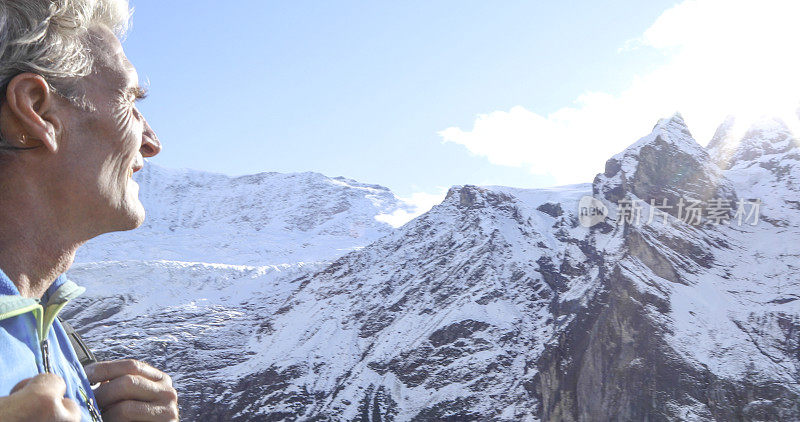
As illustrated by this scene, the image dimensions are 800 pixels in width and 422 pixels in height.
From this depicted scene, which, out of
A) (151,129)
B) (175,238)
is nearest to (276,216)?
(175,238)

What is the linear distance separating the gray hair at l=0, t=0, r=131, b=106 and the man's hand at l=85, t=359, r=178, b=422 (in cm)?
66

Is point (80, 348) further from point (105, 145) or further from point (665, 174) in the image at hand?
point (665, 174)

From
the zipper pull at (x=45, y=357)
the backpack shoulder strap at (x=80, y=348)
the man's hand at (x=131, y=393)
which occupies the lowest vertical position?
the man's hand at (x=131, y=393)

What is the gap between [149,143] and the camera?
5.47ft

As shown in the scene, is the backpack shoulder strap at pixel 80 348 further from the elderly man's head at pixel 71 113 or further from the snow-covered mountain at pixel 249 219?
the snow-covered mountain at pixel 249 219

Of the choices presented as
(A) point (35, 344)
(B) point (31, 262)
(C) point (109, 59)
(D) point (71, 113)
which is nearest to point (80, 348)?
(B) point (31, 262)

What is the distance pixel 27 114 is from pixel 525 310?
66.5 m

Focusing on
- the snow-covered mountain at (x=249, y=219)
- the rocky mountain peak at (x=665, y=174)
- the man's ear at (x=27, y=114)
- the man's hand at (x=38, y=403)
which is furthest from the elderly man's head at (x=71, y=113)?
the snow-covered mountain at (x=249, y=219)

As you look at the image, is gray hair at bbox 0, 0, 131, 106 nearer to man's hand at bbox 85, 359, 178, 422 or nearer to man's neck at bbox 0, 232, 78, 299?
man's neck at bbox 0, 232, 78, 299

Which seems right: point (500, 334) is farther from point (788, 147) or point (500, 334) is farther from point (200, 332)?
point (788, 147)

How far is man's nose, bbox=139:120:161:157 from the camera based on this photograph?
5.43 ft

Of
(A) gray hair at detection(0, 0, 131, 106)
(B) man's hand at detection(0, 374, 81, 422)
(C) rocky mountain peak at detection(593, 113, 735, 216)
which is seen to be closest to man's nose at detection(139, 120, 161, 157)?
(A) gray hair at detection(0, 0, 131, 106)

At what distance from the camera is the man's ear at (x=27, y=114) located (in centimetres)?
122

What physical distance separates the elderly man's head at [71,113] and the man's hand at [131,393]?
1.16ft
